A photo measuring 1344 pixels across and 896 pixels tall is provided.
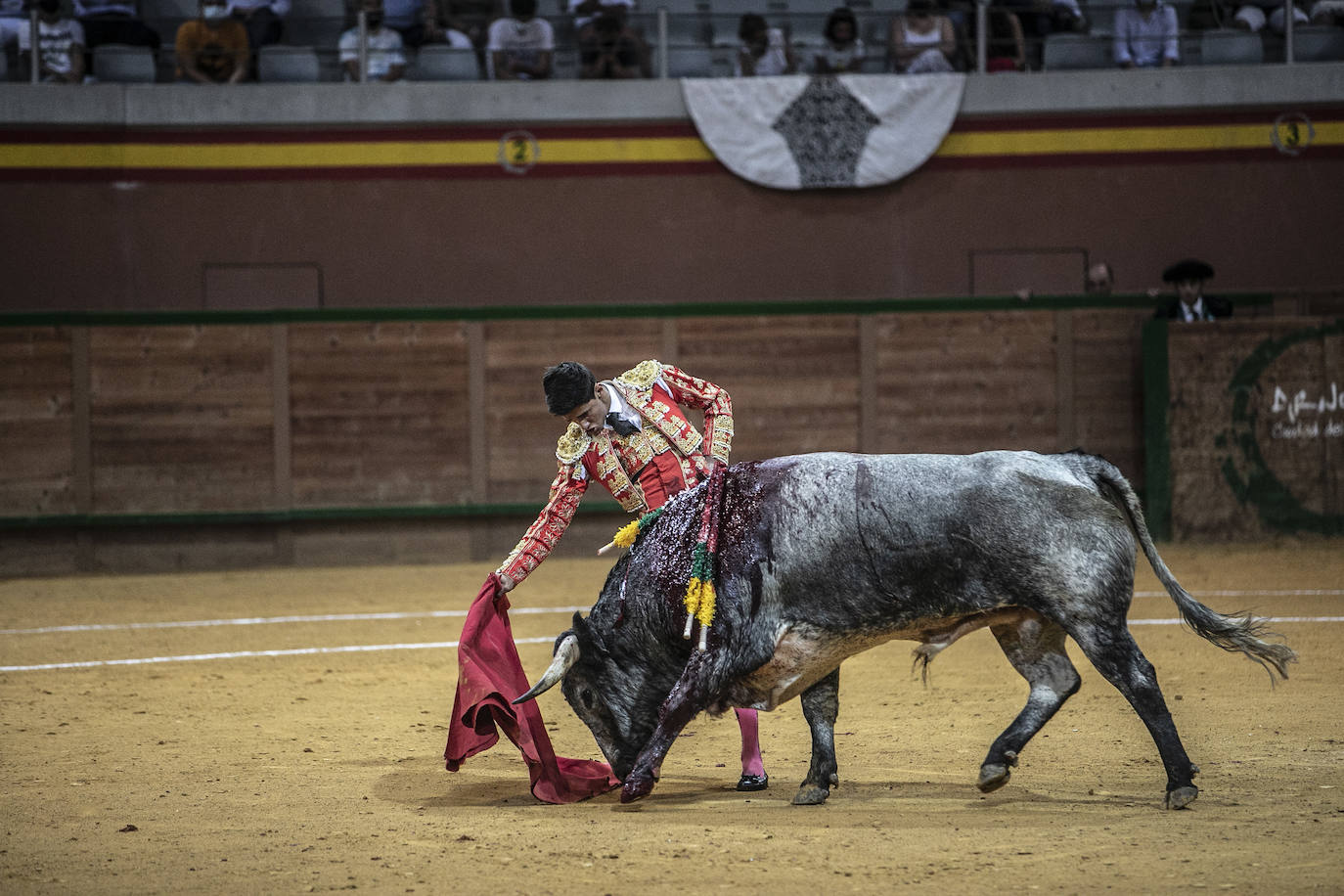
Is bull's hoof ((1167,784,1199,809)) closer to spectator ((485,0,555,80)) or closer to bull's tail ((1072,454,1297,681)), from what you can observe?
bull's tail ((1072,454,1297,681))

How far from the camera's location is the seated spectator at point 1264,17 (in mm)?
14477

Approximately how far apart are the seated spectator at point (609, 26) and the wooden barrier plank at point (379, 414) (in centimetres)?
364

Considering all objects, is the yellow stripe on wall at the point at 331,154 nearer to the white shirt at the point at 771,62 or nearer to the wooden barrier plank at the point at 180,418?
the white shirt at the point at 771,62

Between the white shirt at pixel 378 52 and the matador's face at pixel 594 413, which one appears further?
the white shirt at pixel 378 52

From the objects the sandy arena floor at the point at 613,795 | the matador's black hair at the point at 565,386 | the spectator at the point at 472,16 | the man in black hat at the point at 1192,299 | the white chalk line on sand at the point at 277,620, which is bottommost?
the white chalk line on sand at the point at 277,620

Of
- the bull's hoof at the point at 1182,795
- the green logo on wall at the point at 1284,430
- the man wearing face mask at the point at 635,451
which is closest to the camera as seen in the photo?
the bull's hoof at the point at 1182,795

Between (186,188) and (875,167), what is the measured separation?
647 centimetres

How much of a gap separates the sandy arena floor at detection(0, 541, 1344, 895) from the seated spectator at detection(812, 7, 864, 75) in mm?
7180

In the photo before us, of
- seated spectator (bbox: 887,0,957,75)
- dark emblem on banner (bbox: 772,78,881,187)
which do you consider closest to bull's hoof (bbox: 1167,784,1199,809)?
dark emblem on banner (bbox: 772,78,881,187)

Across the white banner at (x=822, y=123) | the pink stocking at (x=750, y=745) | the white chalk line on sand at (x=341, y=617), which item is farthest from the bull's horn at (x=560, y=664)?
the white banner at (x=822, y=123)

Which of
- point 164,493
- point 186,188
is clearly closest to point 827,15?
point 186,188

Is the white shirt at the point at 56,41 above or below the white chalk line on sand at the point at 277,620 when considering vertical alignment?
above

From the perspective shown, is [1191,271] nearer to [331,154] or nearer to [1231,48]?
[1231,48]

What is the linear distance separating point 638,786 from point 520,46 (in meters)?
10.7
